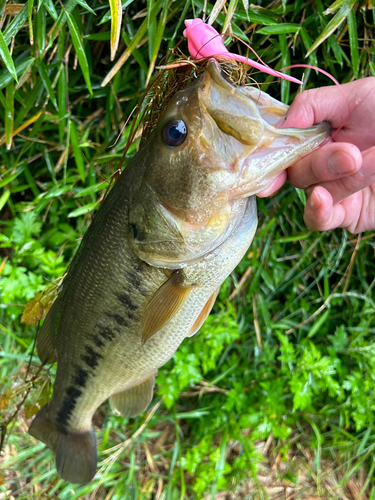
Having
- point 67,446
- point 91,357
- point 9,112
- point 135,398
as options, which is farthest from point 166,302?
point 9,112

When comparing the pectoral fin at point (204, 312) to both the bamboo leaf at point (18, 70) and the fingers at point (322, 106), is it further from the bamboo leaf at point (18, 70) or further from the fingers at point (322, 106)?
→ the bamboo leaf at point (18, 70)

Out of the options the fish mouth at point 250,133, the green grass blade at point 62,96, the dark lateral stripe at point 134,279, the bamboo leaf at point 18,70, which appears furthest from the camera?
the green grass blade at point 62,96

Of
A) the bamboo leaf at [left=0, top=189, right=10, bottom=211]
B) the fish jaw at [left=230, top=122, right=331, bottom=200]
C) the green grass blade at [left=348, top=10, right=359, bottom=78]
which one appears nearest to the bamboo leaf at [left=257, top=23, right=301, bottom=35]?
the green grass blade at [left=348, top=10, right=359, bottom=78]

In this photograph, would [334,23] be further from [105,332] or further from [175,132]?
[105,332]

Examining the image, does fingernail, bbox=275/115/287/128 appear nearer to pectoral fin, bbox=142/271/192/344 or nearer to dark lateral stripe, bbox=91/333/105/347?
pectoral fin, bbox=142/271/192/344

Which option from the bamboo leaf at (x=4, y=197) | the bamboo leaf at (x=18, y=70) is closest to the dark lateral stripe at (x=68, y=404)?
the bamboo leaf at (x=4, y=197)

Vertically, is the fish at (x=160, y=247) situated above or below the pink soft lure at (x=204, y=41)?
below
